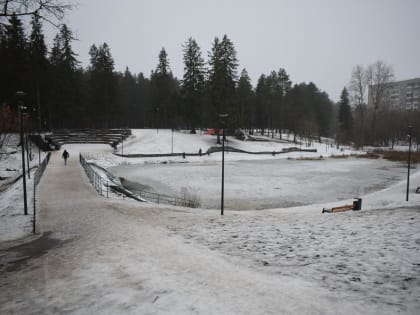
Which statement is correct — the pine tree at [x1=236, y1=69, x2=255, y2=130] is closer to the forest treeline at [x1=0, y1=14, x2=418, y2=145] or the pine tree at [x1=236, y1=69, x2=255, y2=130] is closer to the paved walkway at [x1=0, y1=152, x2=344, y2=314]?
the forest treeline at [x1=0, y1=14, x2=418, y2=145]

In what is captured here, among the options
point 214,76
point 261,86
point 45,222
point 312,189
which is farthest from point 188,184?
point 261,86

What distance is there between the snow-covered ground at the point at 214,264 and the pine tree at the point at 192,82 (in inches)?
1897

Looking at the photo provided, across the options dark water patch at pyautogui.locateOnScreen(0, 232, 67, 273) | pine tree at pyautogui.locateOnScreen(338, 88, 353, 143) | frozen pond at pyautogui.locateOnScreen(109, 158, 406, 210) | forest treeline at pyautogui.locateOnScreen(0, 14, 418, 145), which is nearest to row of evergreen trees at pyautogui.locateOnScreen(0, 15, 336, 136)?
forest treeline at pyautogui.locateOnScreen(0, 14, 418, 145)

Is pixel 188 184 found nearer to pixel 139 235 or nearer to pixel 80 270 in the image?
pixel 139 235

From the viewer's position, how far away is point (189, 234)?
408 inches

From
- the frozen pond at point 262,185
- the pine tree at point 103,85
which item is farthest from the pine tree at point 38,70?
the frozen pond at point 262,185

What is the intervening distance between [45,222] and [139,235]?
16.6 ft

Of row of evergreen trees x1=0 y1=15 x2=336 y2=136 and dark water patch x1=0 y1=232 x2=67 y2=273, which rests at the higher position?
row of evergreen trees x1=0 y1=15 x2=336 y2=136

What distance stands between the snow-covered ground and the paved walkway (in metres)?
0.03

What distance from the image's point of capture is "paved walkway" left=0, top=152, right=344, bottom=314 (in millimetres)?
5418

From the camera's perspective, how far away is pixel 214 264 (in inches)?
297

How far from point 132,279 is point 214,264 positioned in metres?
2.19

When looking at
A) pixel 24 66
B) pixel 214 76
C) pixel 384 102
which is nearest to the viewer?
pixel 24 66

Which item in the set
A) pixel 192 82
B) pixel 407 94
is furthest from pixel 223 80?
pixel 407 94
